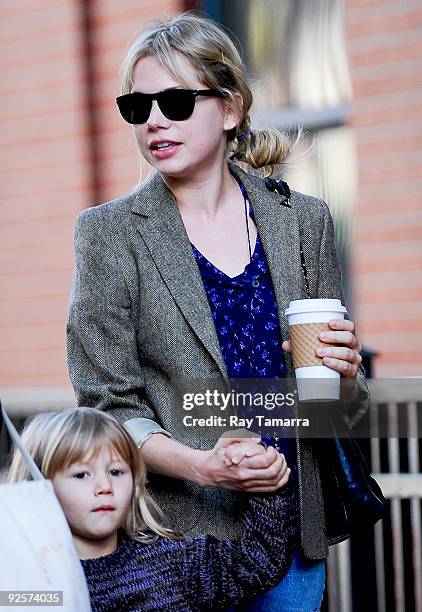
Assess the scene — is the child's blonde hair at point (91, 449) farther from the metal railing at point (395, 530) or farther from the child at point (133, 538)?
the metal railing at point (395, 530)

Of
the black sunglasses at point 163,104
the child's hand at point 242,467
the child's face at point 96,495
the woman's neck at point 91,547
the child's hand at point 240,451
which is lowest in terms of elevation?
the woman's neck at point 91,547

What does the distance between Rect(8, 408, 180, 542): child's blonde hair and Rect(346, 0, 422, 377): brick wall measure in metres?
1.87

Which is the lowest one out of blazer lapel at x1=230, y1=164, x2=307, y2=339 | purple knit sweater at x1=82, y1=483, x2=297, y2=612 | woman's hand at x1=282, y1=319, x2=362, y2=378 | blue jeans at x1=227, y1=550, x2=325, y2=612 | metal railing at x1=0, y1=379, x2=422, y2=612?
metal railing at x1=0, y1=379, x2=422, y2=612

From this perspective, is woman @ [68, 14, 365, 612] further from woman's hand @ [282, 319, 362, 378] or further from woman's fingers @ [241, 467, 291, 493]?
woman's fingers @ [241, 467, 291, 493]

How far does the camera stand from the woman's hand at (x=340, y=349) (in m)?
2.01

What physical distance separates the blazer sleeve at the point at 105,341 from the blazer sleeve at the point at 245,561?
217 millimetres

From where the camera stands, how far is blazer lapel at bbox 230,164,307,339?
2.13 meters

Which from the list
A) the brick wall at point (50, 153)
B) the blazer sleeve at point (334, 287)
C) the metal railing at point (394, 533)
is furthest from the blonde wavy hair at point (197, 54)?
the brick wall at point (50, 153)

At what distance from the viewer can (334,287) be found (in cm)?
227

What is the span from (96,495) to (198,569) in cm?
22

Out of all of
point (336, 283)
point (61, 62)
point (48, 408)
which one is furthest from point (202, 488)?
point (61, 62)

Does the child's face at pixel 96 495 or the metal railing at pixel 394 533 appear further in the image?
the metal railing at pixel 394 533

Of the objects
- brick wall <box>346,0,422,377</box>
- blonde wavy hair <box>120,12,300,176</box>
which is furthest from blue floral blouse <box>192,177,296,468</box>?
brick wall <box>346,0,422,377</box>

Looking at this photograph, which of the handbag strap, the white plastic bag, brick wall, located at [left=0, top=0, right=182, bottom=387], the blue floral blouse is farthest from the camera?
brick wall, located at [left=0, top=0, right=182, bottom=387]
